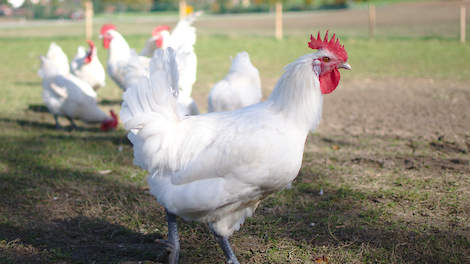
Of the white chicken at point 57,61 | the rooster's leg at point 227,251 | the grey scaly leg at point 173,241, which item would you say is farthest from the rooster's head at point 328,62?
the white chicken at point 57,61

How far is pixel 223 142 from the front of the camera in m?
3.20

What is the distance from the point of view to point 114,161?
5.88 metres

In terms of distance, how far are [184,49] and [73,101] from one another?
2.10m

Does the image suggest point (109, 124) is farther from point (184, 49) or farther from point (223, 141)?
point (223, 141)

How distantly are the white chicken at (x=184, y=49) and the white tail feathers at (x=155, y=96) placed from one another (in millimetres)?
2305

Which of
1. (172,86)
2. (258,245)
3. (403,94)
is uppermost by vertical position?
(172,86)

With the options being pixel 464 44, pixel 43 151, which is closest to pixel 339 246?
pixel 43 151

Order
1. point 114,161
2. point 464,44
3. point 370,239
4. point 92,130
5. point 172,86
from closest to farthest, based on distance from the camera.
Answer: point 172,86 < point 370,239 < point 114,161 < point 92,130 < point 464,44

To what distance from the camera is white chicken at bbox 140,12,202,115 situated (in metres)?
6.45

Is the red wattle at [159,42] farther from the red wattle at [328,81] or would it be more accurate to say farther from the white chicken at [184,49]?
the red wattle at [328,81]

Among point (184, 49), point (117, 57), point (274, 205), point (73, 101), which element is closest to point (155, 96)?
point (274, 205)

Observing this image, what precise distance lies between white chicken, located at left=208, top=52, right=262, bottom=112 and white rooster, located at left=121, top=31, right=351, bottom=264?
101 inches

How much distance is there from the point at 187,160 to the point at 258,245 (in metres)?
1.09

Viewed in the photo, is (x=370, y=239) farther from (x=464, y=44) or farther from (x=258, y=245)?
(x=464, y=44)
